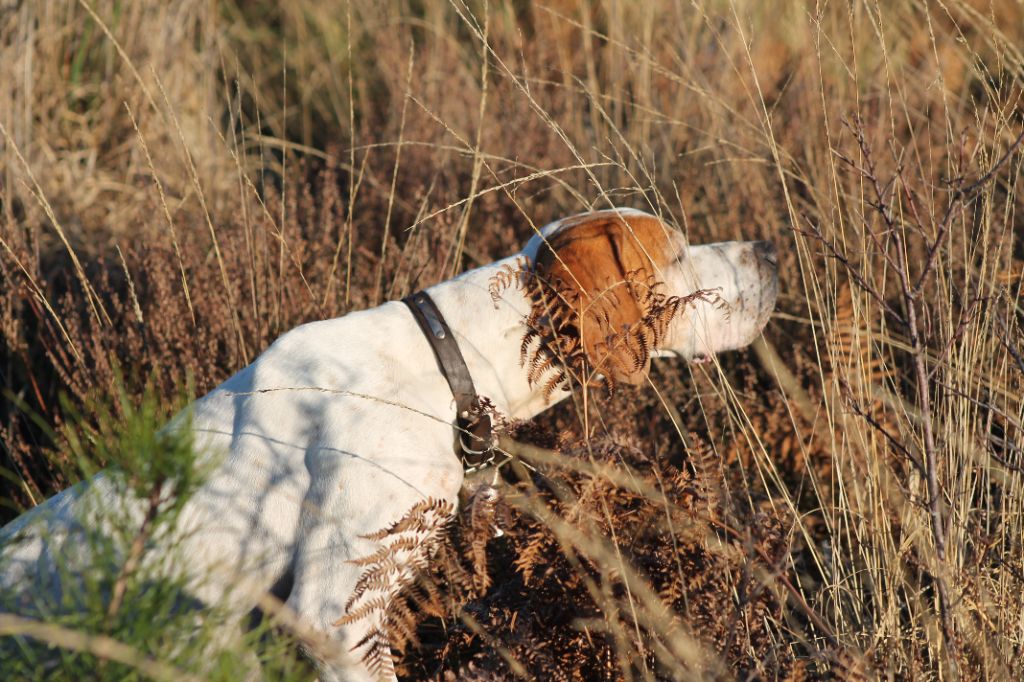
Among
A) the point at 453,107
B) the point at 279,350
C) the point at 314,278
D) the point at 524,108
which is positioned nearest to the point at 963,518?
the point at 279,350

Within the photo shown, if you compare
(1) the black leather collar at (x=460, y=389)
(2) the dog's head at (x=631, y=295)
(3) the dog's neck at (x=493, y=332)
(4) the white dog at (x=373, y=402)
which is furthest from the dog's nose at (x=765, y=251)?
(1) the black leather collar at (x=460, y=389)

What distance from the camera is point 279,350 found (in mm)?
2186

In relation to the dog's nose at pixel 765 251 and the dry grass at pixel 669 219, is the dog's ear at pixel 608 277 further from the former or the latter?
the dog's nose at pixel 765 251

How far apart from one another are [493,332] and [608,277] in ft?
0.99

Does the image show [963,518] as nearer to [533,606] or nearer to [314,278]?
[533,606]

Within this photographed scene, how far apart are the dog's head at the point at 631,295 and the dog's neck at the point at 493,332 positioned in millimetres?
53

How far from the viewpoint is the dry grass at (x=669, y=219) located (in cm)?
190

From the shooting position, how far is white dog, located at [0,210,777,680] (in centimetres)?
193

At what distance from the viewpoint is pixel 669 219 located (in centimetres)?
344

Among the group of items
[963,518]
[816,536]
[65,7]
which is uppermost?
[65,7]

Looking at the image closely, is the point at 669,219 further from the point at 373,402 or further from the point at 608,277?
the point at 373,402

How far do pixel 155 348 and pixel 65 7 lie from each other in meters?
2.58

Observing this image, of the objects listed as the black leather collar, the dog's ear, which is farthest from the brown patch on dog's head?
the black leather collar

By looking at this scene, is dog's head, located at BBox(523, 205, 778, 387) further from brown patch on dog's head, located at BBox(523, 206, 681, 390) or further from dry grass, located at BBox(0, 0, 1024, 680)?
dry grass, located at BBox(0, 0, 1024, 680)
